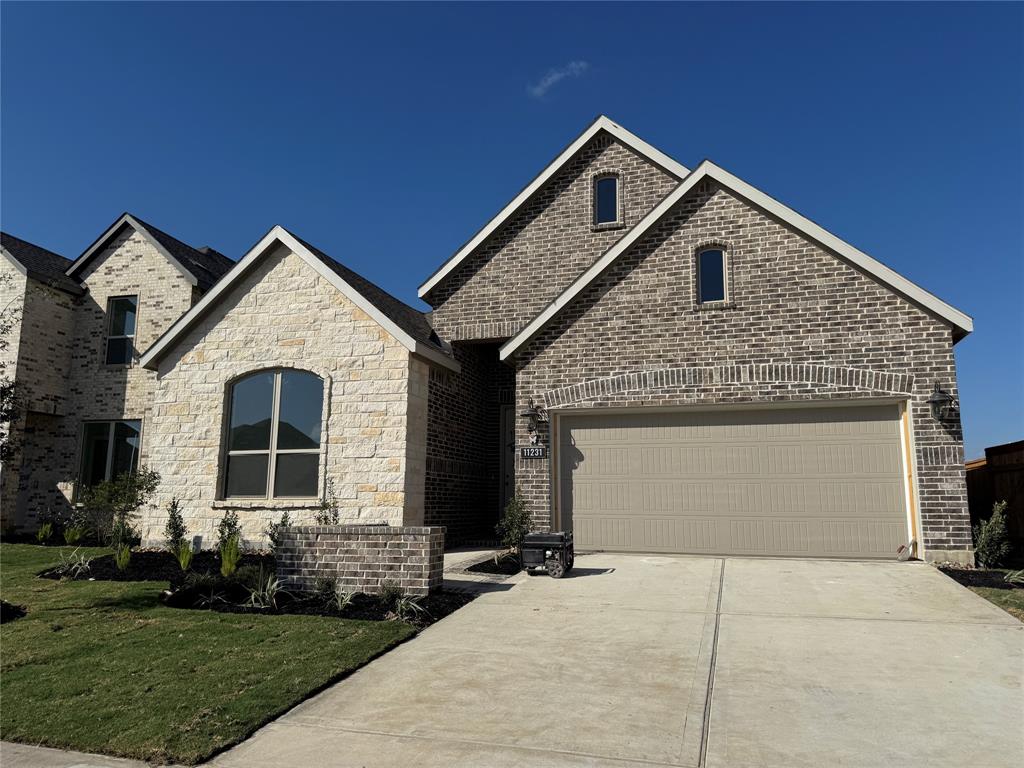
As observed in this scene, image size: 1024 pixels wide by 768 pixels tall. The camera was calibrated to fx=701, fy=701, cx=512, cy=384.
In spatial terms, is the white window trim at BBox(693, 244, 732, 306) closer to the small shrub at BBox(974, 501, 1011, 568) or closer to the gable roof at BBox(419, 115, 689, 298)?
the gable roof at BBox(419, 115, 689, 298)

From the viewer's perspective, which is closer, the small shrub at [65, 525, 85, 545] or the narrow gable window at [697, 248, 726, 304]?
the narrow gable window at [697, 248, 726, 304]

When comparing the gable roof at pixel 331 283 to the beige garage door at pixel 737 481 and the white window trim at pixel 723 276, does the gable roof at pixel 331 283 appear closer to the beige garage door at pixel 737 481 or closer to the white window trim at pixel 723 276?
the beige garage door at pixel 737 481

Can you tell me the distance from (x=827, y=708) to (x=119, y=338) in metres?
18.0

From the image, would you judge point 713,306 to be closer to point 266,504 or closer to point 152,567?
point 266,504

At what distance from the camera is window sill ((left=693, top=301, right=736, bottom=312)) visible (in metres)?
12.2

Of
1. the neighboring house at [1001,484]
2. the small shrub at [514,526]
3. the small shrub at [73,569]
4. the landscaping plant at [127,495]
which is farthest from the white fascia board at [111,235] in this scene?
the neighboring house at [1001,484]

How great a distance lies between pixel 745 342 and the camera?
12094 millimetres

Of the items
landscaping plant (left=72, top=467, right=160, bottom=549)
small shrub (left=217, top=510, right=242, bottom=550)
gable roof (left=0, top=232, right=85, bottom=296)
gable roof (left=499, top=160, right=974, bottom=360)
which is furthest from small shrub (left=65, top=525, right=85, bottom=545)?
gable roof (left=499, top=160, right=974, bottom=360)

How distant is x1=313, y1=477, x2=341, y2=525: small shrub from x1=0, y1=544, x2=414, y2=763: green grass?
360 cm

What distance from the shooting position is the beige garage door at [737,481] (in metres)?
11.5

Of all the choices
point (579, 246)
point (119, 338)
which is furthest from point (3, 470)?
point (579, 246)

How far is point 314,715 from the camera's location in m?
5.03

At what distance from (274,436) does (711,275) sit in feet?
28.3

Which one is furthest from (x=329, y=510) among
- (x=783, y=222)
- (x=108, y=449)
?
(x=783, y=222)
